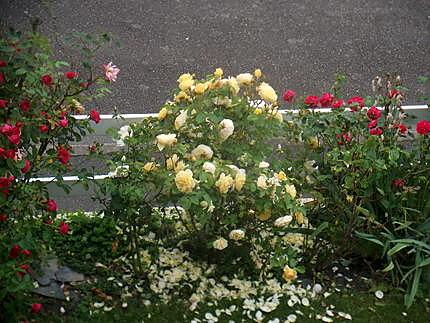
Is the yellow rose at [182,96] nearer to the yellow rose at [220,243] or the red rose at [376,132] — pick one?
the yellow rose at [220,243]

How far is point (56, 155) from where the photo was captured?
3.27m

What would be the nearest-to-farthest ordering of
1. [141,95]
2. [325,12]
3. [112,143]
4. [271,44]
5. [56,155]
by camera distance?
[56,155] → [112,143] → [141,95] → [271,44] → [325,12]

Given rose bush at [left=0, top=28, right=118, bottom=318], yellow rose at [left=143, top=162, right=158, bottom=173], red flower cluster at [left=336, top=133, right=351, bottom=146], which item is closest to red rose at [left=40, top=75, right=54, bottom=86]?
rose bush at [left=0, top=28, right=118, bottom=318]

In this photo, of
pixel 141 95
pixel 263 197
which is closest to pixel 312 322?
pixel 263 197

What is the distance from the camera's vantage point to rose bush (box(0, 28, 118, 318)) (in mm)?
2878

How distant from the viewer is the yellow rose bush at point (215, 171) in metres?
3.19

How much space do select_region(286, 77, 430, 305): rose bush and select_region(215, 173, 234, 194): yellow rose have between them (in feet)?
1.99

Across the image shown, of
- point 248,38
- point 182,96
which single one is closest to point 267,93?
point 182,96

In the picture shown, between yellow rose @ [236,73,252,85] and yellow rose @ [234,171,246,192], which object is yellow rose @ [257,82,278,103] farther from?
yellow rose @ [234,171,246,192]

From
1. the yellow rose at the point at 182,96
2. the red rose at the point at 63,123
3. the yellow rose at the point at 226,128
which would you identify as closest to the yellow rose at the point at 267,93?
the yellow rose at the point at 226,128

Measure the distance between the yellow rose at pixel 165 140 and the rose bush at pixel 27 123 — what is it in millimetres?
353

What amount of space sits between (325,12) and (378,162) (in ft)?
14.9

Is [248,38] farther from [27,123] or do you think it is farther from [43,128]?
[27,123]

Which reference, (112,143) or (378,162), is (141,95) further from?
(378,162)
